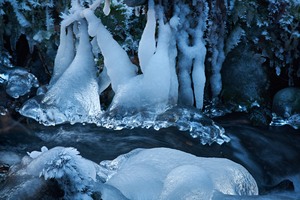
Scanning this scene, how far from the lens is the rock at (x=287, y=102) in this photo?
13.5 feet

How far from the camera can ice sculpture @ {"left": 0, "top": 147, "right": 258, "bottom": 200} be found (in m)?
1.43

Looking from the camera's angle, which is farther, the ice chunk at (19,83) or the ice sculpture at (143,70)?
the ice chunk at (19,83)

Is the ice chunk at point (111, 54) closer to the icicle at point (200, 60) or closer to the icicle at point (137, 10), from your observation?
the icicle at point (137, 10)

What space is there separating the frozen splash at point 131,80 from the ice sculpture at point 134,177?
48.1 inches

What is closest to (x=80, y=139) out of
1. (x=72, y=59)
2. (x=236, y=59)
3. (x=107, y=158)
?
(x=107, y=158)

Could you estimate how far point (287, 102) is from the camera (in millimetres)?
4133

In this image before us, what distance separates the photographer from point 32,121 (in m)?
3.65

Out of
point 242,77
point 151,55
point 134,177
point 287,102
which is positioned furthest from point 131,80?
point 134,177

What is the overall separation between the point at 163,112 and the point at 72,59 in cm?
101

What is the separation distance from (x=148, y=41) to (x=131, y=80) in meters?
0.36

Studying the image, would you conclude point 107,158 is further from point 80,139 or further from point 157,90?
point 157,90

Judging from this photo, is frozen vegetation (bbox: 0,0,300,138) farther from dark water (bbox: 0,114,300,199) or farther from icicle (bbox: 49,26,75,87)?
dark water (bbox: 0,114,300,199)

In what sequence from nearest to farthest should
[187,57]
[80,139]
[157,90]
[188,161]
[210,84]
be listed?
1. [188,161]
2. [80,139]
3. [157,90]
4. [187,57]
5. [210,84]

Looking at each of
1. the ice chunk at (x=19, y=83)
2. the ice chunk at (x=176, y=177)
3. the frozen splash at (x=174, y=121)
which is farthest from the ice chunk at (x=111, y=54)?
the ice chunk at (x=176, y=177)
